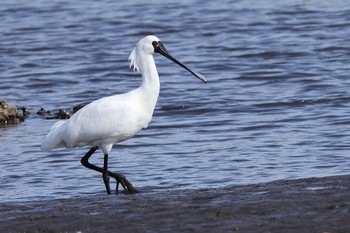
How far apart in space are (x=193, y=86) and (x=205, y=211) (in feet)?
32.8

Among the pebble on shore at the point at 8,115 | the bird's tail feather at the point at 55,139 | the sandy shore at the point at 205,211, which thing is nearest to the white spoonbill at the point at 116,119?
the bird's tail feather at the point at 55,139

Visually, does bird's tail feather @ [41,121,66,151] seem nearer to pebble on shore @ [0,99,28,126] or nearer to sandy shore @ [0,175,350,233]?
sandy shore @ [0,175,350,233]

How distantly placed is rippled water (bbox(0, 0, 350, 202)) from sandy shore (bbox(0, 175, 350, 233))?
1.76 m

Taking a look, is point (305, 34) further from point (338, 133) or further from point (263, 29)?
point (338, 133)

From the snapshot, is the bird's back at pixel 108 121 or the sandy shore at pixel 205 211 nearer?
the sandy shore at pixel 205 211

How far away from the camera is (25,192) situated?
10.9 metres

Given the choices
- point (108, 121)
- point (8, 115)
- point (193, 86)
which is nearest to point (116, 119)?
point (108, 121)

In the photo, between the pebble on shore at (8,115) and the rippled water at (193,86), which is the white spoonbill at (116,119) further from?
the pebble on shore at (8,115)

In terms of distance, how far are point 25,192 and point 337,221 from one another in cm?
447

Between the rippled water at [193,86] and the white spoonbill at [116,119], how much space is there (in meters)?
0.55

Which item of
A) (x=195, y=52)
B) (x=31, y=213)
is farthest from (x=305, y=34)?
(x=31, y=213)

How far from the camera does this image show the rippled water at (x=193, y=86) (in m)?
11.7

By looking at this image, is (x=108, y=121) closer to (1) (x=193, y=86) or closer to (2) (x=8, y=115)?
(2) (x=8, y=115)

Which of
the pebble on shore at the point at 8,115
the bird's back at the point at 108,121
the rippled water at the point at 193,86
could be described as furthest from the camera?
the pebble on shore at the point at 8,115
